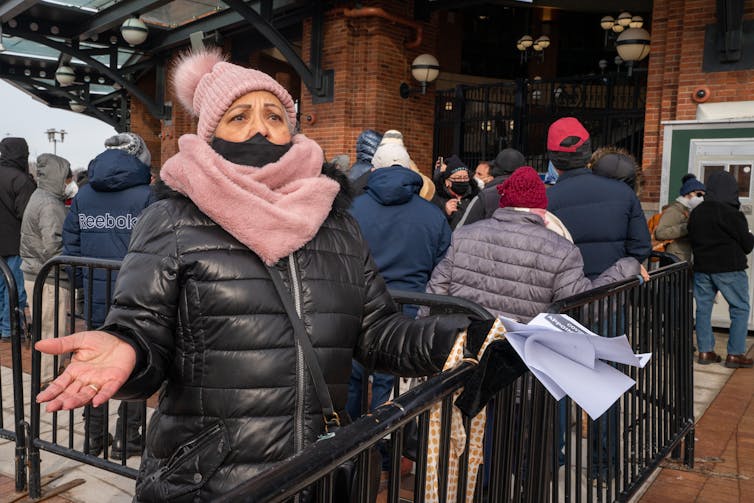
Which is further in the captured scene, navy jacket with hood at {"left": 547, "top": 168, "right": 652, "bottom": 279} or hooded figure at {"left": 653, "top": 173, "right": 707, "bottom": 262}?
hooded figure at {"left": 653, "top": 173, "right": 707, "bottom": 262}

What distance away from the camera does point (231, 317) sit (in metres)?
1.71

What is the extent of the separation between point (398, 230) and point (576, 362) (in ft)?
7.78

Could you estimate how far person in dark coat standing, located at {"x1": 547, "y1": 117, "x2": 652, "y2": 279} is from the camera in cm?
413

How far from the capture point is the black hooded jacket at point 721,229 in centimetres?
611

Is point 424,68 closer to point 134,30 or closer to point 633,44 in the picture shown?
point 633,44

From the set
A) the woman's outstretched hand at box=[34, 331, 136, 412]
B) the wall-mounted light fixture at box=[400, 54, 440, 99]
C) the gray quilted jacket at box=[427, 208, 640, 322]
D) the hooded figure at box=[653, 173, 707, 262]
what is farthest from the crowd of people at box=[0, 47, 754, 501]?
the wall-mounted light fixture at box=[400, 54, 440, 99]

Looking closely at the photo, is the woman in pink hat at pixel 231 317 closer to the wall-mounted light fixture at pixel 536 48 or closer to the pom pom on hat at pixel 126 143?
the pom pom on hat at pixel 126 143

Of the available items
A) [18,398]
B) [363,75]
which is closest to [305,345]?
[18,398]

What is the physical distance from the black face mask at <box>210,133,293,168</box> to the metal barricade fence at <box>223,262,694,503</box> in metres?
0.84

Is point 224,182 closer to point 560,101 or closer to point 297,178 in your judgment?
point 297,178

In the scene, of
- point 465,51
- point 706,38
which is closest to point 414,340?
point 706,38

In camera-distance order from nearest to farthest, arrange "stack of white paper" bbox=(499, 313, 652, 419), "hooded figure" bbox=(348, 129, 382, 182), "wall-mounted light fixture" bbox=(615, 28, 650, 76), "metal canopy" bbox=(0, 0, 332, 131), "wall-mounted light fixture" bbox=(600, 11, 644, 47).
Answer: "stack of white paper" bbox=(499, 313, 652, 419)
"hooded figure" bbox=(348, 129, 382, 182)
"wall-mounted light fixture" bbox=(615, 28, 650, 76)
"metal canopy" bbox=(0, 0, 332, 131)
"wall-mounted light fixture" bbox=(600, 11, 644, 47)

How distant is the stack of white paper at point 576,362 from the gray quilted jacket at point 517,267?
151 cm

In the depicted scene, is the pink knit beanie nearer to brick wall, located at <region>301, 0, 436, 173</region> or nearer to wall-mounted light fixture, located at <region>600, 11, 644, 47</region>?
brick wall, located at <region>301, 0, 436, 173</region>
